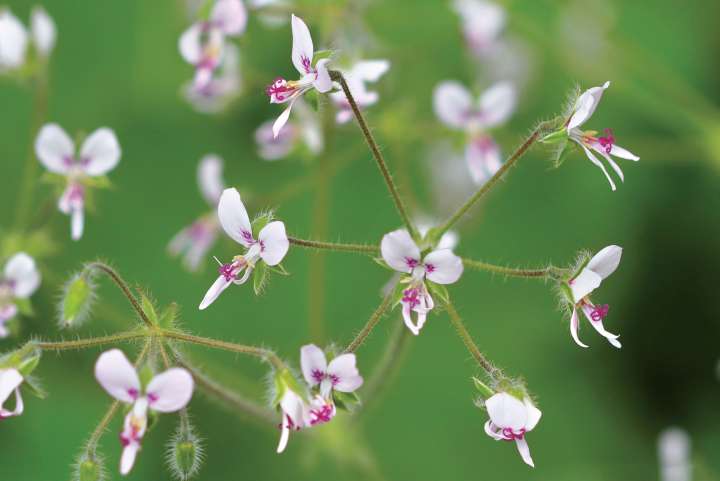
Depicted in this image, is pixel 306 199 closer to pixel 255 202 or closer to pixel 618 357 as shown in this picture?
pixel 255 202

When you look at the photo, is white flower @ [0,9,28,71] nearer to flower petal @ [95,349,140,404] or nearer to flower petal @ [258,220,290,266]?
flower petal @ [258,220,290,266]

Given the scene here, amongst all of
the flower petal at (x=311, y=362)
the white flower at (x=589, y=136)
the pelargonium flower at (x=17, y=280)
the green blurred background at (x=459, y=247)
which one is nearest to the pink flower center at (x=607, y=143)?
the white flower at (x=589, y=136)

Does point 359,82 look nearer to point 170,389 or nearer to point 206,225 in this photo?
point 206,225

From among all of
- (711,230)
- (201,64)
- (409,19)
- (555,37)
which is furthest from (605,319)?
(201,64)

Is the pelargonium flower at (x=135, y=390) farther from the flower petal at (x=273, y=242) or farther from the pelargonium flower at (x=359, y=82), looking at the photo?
the pelargonium flower at (x=359, y=82)

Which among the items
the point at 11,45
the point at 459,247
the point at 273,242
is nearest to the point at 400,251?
the point at 273,242

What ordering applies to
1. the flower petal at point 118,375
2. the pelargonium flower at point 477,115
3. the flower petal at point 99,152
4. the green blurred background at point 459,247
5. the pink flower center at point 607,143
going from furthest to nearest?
the green blurred background at point 459,247 → the pelargonium flower at point 477,115 → the flower petal at point 99,152 → the pink flower center at point 607,143 → the flower petal at point 118,375
